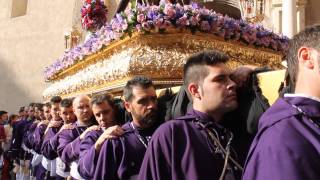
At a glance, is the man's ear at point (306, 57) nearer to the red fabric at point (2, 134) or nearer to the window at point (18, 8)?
the red fabric at point (2, 134)

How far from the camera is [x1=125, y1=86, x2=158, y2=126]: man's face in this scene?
10.4ft

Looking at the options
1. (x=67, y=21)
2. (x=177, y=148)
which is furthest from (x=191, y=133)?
(x=67, y=21)

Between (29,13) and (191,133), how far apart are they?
68.3 feet

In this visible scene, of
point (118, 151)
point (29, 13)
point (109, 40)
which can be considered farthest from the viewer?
point (29, 13)

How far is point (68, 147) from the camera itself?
454 centimetres

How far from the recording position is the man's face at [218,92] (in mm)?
2371

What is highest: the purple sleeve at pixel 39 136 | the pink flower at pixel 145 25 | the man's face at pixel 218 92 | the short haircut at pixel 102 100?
the pink flower at pixel 145 25

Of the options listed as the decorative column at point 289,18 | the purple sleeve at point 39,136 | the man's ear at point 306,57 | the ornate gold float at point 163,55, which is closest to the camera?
the man's ear at point 306,57

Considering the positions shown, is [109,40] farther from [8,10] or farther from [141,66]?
[8,10]

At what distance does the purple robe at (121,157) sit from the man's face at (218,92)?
876mm

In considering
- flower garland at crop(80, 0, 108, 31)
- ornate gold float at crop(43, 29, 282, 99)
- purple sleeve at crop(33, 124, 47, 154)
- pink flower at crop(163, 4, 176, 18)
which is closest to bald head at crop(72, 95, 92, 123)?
ornate gold float at crop(43, 29, 282, 99)

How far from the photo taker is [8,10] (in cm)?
2294

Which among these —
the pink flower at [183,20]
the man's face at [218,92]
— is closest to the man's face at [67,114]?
the pink flower at [183,20]

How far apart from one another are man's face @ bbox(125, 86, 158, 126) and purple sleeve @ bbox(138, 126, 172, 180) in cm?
87
